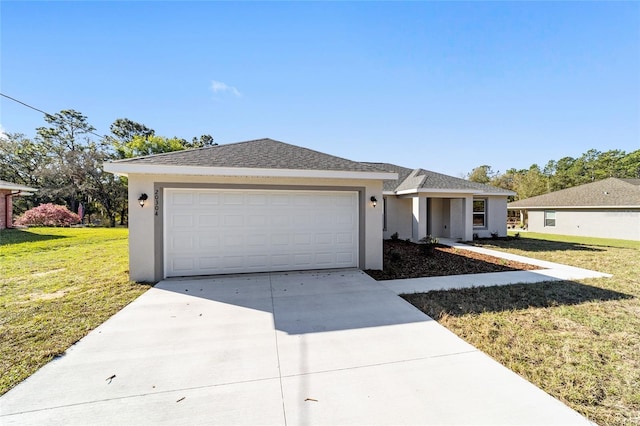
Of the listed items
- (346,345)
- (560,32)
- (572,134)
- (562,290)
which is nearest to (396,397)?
(346,345)

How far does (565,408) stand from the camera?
234 centimetres

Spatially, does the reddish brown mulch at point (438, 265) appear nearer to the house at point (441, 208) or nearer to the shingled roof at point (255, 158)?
the shingled roof at point (255, 158)

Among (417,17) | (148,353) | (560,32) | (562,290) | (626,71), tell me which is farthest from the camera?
(626,71)

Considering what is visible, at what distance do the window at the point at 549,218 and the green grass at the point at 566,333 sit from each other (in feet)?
54.6

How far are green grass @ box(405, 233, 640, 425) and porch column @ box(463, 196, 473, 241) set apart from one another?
23.8 ft

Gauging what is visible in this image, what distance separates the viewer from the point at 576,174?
1561 inches

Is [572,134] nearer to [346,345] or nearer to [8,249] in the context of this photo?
[346,345]

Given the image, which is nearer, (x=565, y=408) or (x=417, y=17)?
(x=565, y=408)

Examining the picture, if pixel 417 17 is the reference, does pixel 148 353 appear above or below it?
below

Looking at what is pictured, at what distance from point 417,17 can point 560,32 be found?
5767mm

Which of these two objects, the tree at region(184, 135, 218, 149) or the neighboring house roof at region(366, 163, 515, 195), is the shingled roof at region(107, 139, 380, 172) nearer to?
the neighboring house roof at region(366, 163, 515, 195)

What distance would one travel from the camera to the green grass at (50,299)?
320 centimetres

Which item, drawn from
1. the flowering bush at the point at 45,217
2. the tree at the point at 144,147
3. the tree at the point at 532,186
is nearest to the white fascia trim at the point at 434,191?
the tree at the point at 532,186

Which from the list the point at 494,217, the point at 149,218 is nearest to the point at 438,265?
the point at 149,218
